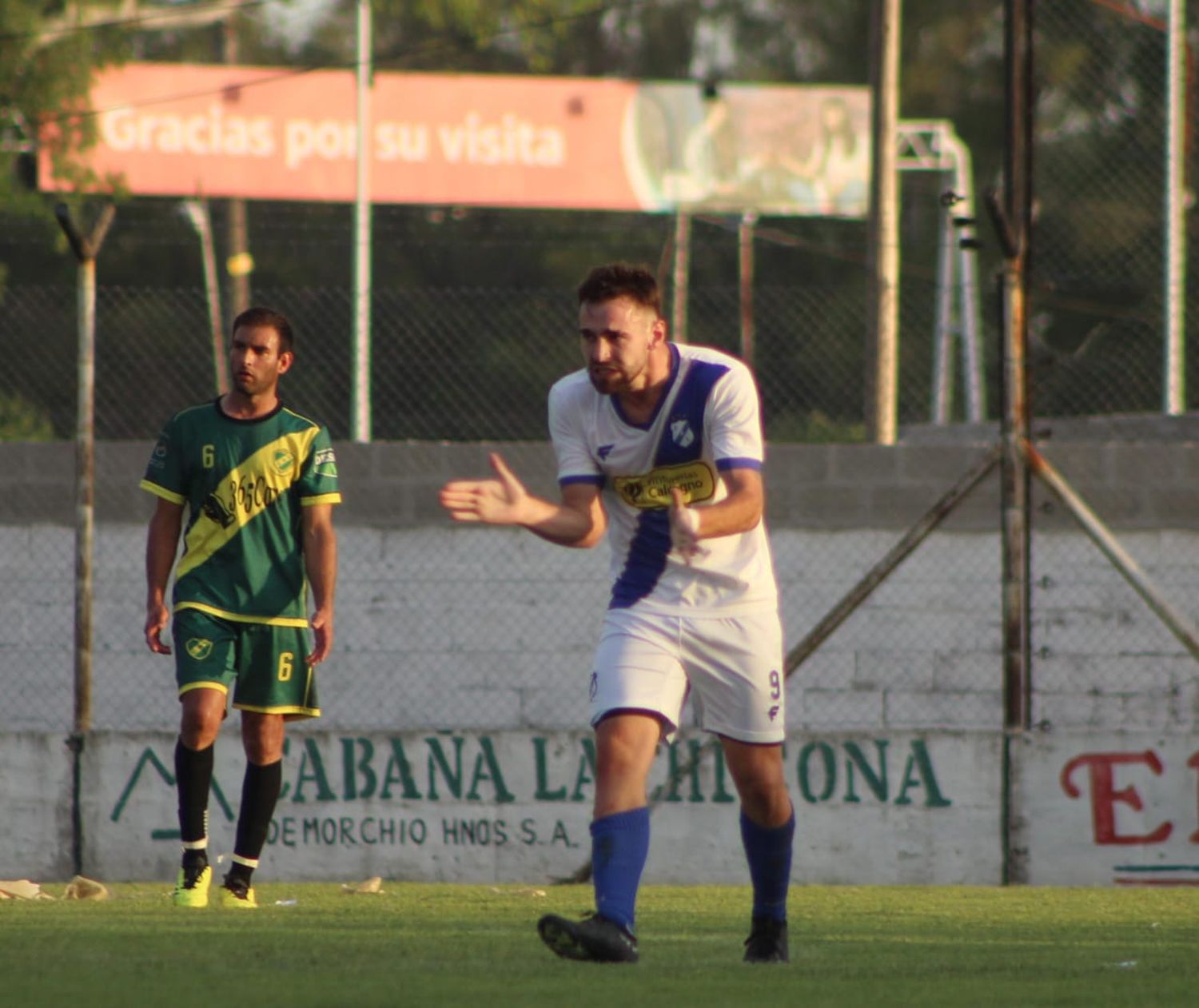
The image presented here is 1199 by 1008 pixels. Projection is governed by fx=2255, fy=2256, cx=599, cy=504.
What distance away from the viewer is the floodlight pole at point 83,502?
9.32 meters

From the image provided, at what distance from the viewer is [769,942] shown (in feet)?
18.8

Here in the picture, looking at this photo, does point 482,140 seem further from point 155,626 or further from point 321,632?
point 155,626

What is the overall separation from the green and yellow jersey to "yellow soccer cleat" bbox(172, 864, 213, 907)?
0.84 m

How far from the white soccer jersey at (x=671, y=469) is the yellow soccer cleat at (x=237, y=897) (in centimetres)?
220

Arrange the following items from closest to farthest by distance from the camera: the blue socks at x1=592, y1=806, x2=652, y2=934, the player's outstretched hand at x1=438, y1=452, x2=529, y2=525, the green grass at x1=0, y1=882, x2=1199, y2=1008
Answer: the green grass at x1=0, y1=882, x2=1199, y2=1008
the player's outstretched hand at x1=438, y1=452, x2=529, y2=525
the blue socks at x1=592, y1=806, x2=652, y2=934

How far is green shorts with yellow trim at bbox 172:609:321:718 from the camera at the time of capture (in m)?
7.23

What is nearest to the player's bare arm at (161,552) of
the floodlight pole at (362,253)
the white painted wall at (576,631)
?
the floodlight pole at (362,253)

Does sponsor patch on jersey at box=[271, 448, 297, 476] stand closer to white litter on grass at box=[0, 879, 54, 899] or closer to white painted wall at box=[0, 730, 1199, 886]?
white litter on grass at box=[0, 879, 54, 899]

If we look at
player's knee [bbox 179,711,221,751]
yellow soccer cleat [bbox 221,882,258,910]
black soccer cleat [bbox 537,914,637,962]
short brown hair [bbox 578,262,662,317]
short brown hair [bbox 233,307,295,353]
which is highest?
short brown hair [bbox 233,307,295,353]

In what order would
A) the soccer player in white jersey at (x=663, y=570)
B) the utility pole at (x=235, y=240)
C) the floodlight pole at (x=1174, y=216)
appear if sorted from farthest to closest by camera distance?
the utility pole at (x=235, y=240) < the floodlight pole at (x=1174, y=216) < the soccer player in white jersey at (x=663, y=570)

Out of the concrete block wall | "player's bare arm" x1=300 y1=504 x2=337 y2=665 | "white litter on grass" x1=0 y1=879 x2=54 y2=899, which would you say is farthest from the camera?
the concrete block wall

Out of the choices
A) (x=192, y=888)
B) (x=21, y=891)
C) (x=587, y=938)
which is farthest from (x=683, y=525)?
(x=21, y=891)

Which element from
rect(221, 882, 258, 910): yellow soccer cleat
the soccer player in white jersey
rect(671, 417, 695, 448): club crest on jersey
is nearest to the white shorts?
the soccer player in white jersey

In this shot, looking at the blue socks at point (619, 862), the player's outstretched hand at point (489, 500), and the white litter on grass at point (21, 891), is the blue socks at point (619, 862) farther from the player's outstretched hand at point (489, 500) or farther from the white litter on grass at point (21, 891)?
the white litter on grass at point (21, 891)
